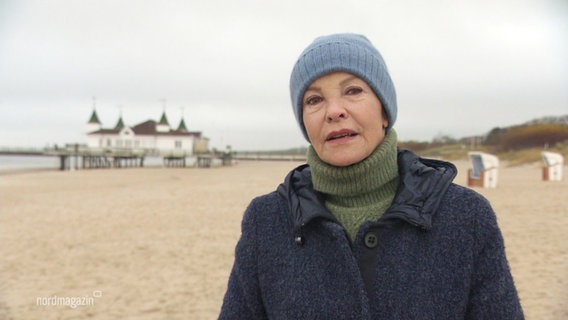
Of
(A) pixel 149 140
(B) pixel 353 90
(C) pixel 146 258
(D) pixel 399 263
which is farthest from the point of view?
(A) pixel 149 140

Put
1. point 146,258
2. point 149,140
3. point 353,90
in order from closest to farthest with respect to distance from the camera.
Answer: point 353,90, point 146,258, point 149,140

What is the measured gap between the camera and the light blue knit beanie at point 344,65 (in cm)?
134

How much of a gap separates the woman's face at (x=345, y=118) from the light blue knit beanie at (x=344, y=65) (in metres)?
0.03

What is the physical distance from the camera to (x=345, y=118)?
133 centimetres

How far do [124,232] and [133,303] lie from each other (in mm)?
4532

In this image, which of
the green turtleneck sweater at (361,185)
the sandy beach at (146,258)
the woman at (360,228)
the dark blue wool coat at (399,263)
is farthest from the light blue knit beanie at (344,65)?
the sandy beach at (146,258)

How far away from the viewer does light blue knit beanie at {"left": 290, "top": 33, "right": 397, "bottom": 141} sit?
134 centimetres

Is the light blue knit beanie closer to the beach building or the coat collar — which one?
the coat collar

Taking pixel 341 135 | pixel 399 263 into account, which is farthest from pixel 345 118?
pixel 399 263

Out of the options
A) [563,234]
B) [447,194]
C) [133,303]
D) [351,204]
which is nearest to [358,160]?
→ [351,204]

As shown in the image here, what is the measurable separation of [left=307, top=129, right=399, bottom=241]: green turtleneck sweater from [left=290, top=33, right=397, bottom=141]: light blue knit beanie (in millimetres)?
147

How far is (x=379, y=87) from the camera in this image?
137cm

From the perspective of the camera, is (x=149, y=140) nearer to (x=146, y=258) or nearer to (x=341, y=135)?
(x=146, y=258)

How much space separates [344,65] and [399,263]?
0.62 meters
